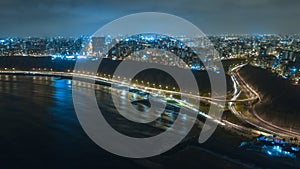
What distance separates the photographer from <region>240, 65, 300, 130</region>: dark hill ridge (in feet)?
32.1

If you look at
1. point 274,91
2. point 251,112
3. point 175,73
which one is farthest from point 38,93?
point 274,91

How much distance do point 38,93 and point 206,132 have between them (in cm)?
980

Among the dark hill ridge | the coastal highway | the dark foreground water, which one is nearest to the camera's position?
the dark foreground water

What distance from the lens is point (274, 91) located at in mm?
13172

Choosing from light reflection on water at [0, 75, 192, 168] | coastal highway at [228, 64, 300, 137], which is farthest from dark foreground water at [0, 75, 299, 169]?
coastal highway at [228, 64, 300, 137]

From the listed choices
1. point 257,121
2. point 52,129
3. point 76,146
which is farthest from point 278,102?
point 52,129

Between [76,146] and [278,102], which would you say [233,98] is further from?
[76,146]

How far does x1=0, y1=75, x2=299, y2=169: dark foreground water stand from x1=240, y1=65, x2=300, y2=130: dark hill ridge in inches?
82.4

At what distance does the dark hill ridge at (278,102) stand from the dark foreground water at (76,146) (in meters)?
2.09

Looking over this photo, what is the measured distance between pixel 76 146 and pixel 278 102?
7826mm

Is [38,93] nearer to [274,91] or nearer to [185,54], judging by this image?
[274,91]

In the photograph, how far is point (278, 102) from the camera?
1129 cm

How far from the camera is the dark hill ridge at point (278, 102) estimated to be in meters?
9.79

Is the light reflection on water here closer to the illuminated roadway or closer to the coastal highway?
the illuminated roadway
